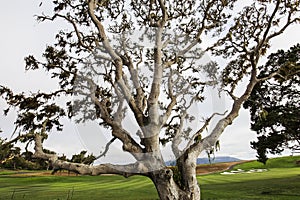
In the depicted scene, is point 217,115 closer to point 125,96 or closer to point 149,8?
point 125,96

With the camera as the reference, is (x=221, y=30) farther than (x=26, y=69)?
Yes

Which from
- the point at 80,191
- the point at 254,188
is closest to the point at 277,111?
the point at 254,188

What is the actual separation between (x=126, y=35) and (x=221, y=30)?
4939 mm

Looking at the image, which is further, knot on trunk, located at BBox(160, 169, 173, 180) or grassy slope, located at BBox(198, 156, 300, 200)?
grassy slope, located at BBox(198, 156, 300, 200)

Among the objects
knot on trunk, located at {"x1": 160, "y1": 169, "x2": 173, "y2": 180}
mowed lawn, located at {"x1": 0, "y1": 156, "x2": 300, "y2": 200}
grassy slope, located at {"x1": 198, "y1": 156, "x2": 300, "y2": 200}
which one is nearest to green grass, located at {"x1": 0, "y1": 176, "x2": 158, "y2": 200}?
mowed lawn, located at {"x1": 0, "y1": 156, "x2": 300, "y2": 200}

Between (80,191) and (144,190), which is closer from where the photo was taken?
(144,190)

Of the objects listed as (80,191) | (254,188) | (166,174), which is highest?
(166,174)

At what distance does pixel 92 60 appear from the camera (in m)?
14.7

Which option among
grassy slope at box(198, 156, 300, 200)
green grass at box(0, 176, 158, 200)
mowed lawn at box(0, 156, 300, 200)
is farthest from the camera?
green grass at box(0, 176, 158, 200)

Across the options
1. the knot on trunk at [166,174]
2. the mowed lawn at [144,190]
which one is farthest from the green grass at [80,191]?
the knot on trunk at [166,174]

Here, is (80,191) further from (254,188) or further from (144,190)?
(254,188)

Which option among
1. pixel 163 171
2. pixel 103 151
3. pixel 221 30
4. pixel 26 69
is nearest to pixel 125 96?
pixel 103 151

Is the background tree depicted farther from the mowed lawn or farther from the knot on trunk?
the knot on trunk

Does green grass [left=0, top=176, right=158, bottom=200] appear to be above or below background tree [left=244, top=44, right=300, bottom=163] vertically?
below
